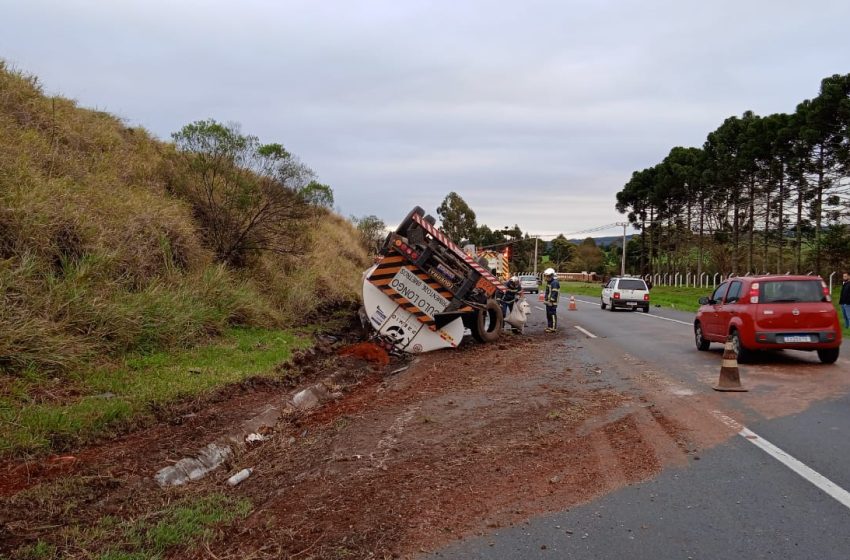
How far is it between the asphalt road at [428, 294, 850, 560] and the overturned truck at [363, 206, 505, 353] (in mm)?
5227

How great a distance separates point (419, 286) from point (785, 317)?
6523 mm

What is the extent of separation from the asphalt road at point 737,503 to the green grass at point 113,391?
418 cm

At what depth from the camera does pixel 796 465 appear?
548 cm

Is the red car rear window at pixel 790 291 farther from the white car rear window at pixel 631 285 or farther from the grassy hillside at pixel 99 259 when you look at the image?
the white car rear window at pixel 631 285

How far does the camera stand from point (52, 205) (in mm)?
10148

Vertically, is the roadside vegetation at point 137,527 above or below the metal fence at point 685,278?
below

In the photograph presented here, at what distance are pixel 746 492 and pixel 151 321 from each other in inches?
335

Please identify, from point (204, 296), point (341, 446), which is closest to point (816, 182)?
point (204, 296)

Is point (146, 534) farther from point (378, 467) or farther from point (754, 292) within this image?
point (754, 292)

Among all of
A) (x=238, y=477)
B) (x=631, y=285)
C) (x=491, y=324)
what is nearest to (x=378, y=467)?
(x=238, y=477)

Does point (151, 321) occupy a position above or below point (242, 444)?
above

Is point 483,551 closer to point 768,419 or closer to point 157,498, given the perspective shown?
point 157,498

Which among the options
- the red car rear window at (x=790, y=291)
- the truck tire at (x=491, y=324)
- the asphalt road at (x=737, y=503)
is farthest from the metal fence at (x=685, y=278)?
the asphalt road at (x=737, y=503)

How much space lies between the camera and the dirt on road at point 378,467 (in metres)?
4.23
